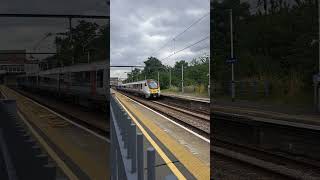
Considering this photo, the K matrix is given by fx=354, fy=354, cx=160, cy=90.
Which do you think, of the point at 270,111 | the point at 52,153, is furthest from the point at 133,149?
the point at 270,111

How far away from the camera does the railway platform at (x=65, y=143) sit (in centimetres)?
154

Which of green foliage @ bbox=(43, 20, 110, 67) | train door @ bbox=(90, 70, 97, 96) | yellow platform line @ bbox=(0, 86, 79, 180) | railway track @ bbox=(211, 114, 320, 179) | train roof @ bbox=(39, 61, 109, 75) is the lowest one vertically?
railway track @ bbox=(211, 114, 320, 179)

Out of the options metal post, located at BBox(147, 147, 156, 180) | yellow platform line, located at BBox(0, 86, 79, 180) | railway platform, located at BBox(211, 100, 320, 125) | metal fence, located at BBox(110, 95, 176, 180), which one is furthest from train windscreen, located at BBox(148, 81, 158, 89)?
yellow platform line, located at BBox(0, 86, 79, 180)

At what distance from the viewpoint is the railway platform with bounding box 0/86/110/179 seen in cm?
154

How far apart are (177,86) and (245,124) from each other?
9.83m

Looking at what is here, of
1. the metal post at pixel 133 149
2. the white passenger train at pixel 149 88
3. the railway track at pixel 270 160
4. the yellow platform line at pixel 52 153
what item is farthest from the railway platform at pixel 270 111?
the white passenger train at pixel 149 88

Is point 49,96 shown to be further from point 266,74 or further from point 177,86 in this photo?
point 177,86

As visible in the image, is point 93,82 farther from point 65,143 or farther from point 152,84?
point 152,84

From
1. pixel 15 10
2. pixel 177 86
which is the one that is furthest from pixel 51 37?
pixel 177 86

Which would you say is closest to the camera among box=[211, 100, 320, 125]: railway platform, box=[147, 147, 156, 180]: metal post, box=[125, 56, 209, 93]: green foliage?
box=[147, 147, 156, 180]: metal post

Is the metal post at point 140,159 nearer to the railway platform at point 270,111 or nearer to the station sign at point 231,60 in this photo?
the railway platform at point 270,111

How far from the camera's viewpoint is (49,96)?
→ 5.47ft

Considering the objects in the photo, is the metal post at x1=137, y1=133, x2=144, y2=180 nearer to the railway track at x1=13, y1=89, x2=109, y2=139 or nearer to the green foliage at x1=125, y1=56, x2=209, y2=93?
the railway track at x1=13, y1=89, x2=109, y2=139

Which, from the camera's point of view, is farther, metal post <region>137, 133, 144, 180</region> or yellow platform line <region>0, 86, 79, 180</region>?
metal post <region>137, 133, 144, 180</region>
